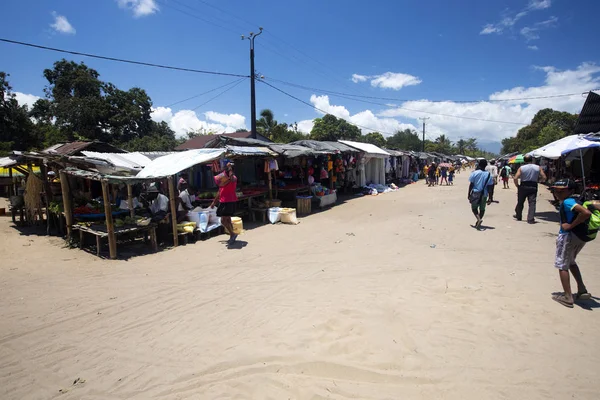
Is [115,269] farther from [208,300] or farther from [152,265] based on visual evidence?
[208,300]

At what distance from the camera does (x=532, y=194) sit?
8.88 m

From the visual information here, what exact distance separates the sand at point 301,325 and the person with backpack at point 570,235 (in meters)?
0.21

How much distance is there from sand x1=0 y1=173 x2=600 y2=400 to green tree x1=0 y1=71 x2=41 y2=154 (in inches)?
875

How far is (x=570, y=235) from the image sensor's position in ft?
13.0

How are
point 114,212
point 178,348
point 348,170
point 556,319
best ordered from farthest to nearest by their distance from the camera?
point 348,170, point 114,212, point 556,319, point 178,348

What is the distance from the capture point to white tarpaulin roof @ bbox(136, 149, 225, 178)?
8.17 meters

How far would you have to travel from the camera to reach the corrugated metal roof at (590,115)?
12.0m

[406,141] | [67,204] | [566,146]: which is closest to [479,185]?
[566,146]

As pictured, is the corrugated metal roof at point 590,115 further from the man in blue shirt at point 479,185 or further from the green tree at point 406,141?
the green tree at point 406,141

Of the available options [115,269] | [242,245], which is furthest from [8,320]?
[242,245]

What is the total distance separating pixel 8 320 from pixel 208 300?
2533 mm

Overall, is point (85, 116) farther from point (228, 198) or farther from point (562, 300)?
point (562, 300)

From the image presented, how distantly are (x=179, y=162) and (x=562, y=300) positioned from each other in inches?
336

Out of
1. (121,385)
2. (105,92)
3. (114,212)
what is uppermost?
(105,92)
